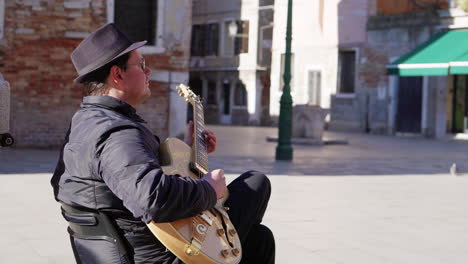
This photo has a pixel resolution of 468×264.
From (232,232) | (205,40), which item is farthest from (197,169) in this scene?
(205,40)

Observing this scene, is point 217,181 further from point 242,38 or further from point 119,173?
point 242,38

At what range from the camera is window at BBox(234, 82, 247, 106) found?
37844 mm

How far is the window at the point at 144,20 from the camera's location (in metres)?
16.7

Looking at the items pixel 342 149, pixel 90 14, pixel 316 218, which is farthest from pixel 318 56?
pixel 316 218

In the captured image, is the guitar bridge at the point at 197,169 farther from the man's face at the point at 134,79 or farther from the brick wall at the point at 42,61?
the brick wall at the point at 42,61

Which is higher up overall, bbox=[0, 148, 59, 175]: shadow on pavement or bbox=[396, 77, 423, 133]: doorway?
bbox=[396, 77, 423, 133]: doorway

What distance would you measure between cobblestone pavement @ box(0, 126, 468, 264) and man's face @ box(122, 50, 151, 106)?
105 inches

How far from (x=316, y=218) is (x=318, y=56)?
25633 millimetres

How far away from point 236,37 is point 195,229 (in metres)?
35.6

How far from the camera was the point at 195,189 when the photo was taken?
298cm

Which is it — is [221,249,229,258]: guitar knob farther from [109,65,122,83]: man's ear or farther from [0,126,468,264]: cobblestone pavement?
[0,126,468,264]: cobblestone pavement

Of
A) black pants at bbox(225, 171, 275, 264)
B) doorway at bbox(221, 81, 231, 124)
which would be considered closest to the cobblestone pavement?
black pants at bbox(225, 171, 275, 264)

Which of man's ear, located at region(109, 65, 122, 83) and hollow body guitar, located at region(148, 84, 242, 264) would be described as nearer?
hollow body guitar, located at region(148, 84, 242, 264)

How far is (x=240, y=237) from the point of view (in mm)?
3479
